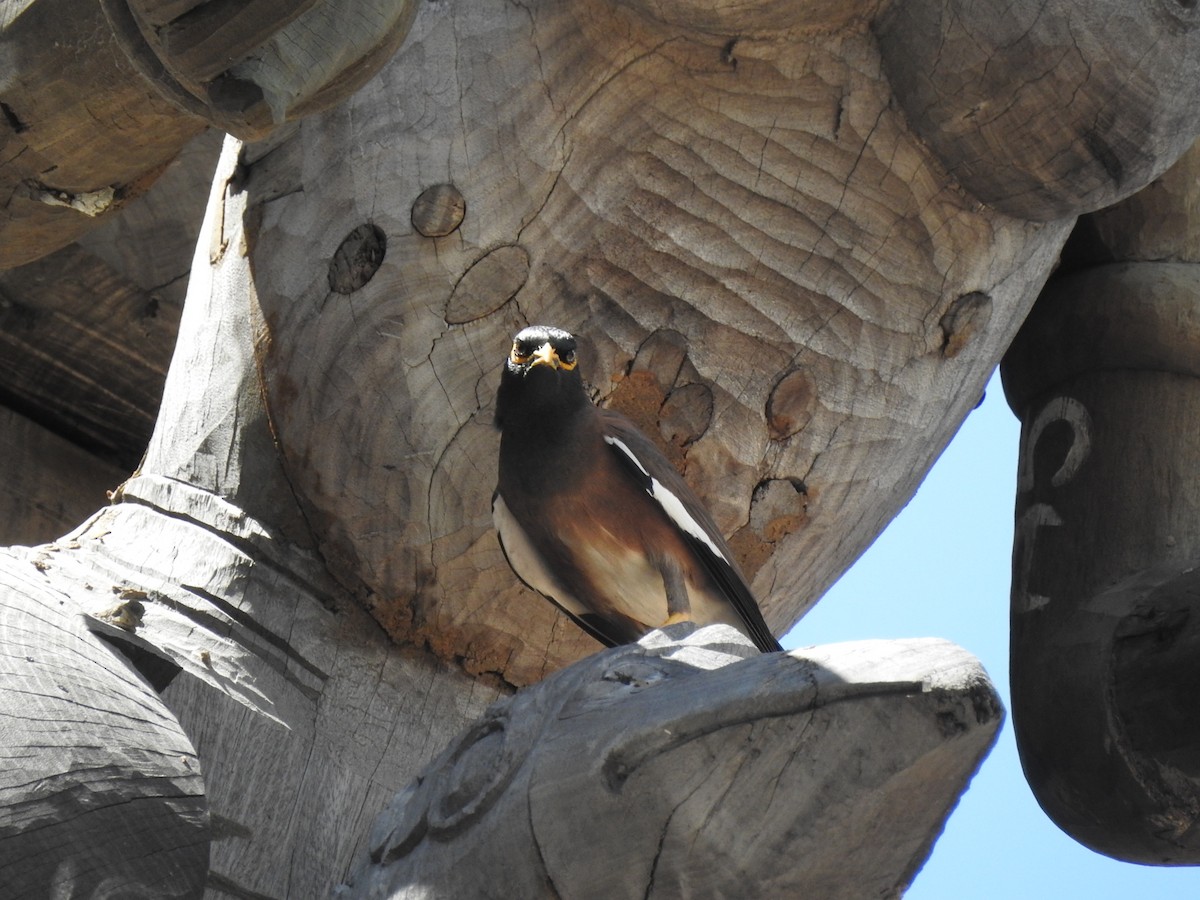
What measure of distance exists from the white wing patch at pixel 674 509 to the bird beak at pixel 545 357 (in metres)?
0.25

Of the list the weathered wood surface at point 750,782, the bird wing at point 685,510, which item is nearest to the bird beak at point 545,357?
the bird wing at point 685,510

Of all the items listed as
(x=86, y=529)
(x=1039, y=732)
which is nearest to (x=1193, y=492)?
(x=1039, y=732)

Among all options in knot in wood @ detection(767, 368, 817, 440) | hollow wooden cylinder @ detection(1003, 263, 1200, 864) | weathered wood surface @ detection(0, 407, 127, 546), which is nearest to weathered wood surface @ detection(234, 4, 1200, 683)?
knot in wood @ detection(767, 368, 817, 440)

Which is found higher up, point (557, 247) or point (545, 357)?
point (557, 247)

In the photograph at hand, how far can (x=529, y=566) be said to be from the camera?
2.75 meters

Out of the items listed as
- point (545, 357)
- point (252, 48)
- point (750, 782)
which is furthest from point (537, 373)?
point (750, 782)

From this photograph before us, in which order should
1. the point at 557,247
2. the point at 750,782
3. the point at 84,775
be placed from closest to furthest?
the point at 750,782, the point at 84,775, the point at 557,247

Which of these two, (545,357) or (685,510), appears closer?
(545,357)

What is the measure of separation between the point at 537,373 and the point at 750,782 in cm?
122

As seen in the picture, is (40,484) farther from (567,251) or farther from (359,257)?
(567,251)

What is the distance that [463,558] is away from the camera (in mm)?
2787

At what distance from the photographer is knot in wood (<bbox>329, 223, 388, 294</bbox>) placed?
2.72m

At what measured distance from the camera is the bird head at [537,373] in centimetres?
266

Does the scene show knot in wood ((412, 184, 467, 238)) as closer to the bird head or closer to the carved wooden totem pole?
the carved wooden totem pole
